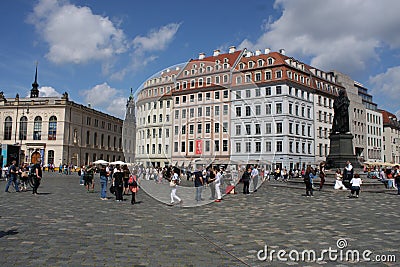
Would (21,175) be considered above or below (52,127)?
below

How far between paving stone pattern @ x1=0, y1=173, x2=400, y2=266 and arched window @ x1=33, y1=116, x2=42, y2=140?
7052 cm

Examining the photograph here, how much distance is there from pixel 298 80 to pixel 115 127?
2084 inches

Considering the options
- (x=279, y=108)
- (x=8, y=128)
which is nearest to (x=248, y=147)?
(x=279, y=108)

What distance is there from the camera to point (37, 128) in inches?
3184

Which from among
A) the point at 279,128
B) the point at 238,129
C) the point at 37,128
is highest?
the point at 37,128

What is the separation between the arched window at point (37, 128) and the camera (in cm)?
8031

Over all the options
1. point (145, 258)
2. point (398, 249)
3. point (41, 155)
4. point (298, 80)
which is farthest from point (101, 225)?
point (41, 155)

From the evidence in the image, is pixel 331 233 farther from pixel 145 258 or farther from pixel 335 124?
pixel 335 124

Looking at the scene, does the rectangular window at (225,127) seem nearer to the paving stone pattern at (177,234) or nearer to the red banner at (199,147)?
the red banner at (199,147)

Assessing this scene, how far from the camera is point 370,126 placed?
95312mm

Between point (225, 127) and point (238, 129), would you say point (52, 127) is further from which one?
point (238, 129)

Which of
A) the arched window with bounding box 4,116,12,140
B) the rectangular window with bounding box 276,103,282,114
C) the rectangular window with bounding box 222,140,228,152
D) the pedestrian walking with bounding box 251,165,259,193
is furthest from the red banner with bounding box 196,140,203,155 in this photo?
the arched window with bounding box 4,116,12,140

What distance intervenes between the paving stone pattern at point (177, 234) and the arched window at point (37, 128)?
7052 centimetres

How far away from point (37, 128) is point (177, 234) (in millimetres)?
79323
